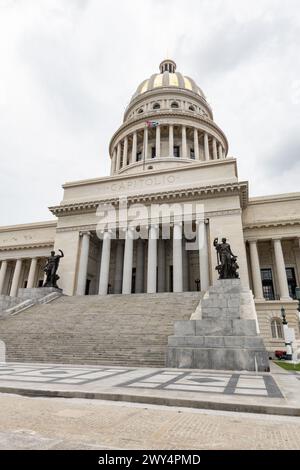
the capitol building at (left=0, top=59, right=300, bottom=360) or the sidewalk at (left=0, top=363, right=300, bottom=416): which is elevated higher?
the capitol building at (left=0, top=59, right=300, bottom=360)

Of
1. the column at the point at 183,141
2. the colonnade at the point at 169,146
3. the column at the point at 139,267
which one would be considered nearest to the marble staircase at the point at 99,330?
the column at the point at 139,267

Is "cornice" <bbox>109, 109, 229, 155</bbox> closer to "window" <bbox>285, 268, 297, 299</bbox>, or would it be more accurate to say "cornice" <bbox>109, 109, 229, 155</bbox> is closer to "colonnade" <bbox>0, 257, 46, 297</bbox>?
"colonnade" <bbox>0, 257, 46, 297</bbox>

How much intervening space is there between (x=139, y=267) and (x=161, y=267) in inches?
99.5

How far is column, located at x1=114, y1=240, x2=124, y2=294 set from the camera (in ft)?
108

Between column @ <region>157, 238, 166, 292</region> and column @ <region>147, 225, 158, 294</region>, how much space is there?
4275 mm

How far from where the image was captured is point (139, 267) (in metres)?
Result: 33.0

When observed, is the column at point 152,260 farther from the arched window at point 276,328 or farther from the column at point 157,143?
the column at point 157,143

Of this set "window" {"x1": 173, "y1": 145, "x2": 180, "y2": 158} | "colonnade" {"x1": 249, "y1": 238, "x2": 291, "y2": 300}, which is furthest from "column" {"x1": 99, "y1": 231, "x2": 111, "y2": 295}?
"window" {"x1": 173, "y1": 145, "x2": 180, "y2": 158}

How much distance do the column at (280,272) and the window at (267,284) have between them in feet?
8.27

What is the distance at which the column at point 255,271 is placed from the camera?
28547mm

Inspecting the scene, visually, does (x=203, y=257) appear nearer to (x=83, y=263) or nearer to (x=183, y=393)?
(x=83, y=263)

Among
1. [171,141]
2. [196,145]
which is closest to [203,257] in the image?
[196,145]
